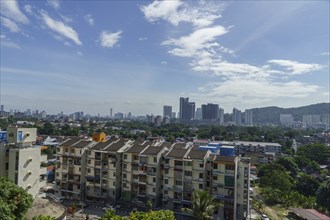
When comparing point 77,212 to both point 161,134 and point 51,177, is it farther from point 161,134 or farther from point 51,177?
point 161,134

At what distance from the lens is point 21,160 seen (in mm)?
22109

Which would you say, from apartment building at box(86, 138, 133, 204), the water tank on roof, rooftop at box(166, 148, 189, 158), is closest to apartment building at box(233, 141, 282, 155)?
the water tank on roof

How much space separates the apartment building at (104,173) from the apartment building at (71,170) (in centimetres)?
71

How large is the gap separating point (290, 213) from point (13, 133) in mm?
30797

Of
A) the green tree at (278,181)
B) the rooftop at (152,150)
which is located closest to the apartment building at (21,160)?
the rooftop at (152,150)

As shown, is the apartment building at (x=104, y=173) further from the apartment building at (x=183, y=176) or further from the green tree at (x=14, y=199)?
the green tree at (x=14, y=199)

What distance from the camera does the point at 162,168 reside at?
105ft

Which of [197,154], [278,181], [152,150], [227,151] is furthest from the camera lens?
[278,181]

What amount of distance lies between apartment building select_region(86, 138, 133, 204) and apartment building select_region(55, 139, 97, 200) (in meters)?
0.71

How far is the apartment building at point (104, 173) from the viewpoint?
3328 centimetres

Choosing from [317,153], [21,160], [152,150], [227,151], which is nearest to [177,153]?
[152,150]

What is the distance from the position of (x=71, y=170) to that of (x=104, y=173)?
170 inches

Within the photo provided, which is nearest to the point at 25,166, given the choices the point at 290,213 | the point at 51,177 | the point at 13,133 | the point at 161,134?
the point at 13,133

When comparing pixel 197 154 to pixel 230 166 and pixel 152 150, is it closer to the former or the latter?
pixel 230 166
